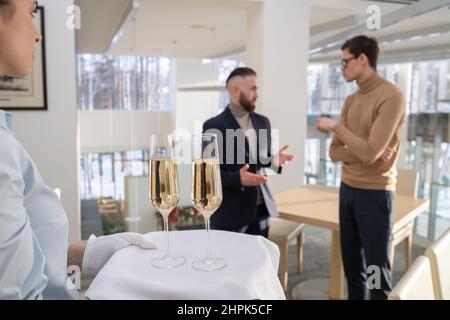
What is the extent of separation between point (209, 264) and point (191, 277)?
0.19 feet

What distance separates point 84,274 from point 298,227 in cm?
241

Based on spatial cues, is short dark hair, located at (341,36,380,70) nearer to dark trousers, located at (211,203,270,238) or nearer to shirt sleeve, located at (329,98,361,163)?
shirt sleeve, located at (329,98,361,163)

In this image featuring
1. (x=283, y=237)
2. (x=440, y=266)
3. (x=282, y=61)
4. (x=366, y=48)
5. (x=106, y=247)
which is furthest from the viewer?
(x=282, y=61)

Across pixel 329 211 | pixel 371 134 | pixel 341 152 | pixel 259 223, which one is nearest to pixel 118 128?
pixel 329 211

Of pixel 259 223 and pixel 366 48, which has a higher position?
pixel 366 48

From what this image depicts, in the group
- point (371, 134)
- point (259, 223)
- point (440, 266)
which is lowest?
point (259, 223)

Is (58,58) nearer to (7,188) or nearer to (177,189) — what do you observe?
(177,189)

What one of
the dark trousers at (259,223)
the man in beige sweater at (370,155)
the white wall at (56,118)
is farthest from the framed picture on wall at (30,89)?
the man in beige sweater at (370,155)

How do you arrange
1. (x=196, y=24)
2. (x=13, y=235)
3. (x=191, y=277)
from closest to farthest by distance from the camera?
(x=13, y=235) < (x=191, y=277) < (x=196, y=24)

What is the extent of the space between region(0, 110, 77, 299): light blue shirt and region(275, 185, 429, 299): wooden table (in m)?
1.93

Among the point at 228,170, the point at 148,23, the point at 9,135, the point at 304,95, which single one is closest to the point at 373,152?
the point at 228,170

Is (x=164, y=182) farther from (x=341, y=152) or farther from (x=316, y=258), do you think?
Answer: (x=316, y=258)

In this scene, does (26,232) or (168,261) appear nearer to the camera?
(26,232)

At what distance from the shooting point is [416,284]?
0.99 meters
